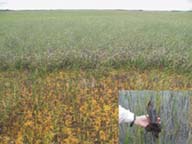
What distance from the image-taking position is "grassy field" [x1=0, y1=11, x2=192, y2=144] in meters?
3.52

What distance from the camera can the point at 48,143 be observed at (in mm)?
3498

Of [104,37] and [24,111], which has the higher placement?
[104,37]

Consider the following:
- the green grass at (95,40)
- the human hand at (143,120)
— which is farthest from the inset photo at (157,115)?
the green grass at (95,40)

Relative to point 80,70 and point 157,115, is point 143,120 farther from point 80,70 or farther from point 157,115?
point 80,70

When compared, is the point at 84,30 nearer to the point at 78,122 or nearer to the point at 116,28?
the point at 116,28

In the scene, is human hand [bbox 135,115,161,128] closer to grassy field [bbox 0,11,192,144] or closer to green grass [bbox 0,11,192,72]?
grassy field [bbox 0,11,192,144]

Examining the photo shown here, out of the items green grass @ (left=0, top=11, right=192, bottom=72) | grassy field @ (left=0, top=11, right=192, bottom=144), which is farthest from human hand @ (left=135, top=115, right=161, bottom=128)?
green grass @ (left=0, top=11, right=192, bottom=72)

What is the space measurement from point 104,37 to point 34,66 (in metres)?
0.31

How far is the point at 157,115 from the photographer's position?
343cm

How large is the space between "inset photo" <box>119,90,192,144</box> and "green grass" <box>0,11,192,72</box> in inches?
5.2

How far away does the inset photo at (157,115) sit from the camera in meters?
3.44

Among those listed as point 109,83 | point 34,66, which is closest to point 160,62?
point 109,83

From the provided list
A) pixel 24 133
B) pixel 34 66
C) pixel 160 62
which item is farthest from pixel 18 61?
pixel 160 62

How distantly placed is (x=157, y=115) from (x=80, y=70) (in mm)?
361
